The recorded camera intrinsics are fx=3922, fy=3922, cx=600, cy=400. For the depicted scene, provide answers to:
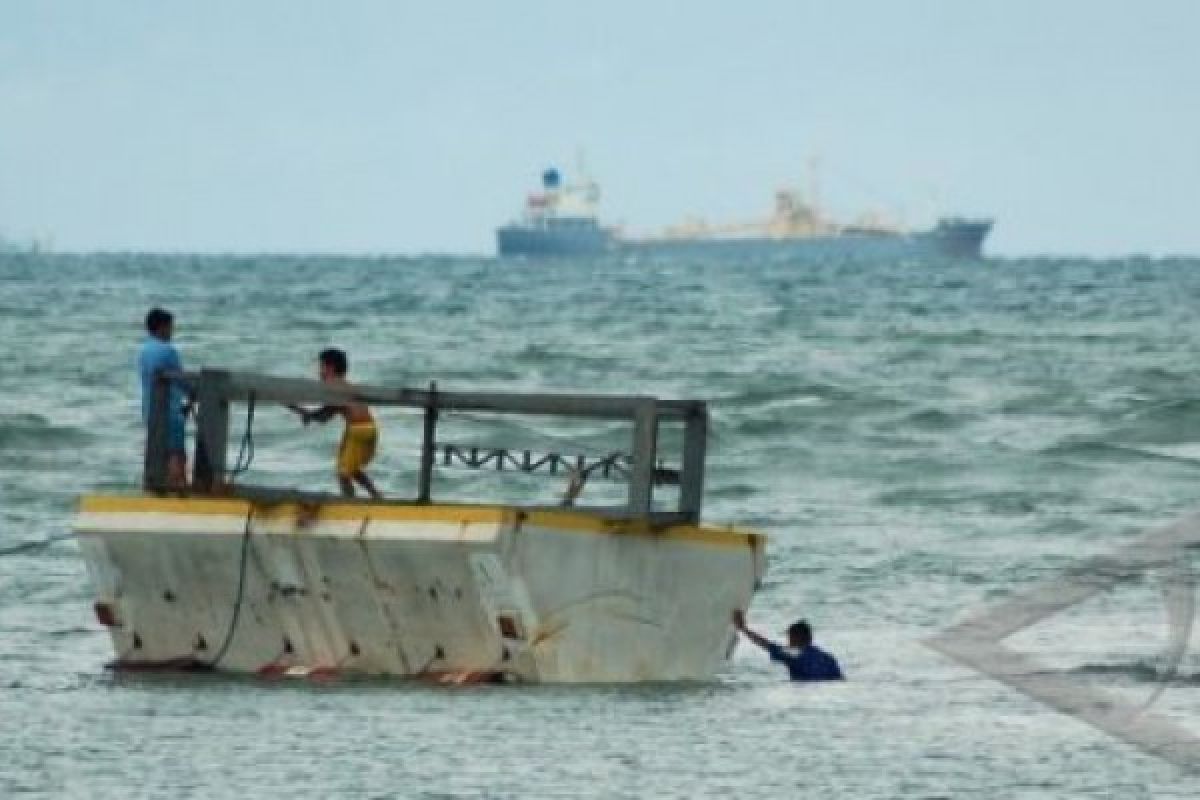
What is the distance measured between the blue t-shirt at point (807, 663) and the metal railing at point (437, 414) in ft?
4.32

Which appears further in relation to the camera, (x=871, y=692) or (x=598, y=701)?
(x=871, y=692)

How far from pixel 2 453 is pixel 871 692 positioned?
19.1 metres

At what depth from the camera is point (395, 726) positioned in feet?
58.3

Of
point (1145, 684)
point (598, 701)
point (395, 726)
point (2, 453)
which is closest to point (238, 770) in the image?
point (395, 726)

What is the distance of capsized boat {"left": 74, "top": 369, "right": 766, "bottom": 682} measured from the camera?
18.7 m

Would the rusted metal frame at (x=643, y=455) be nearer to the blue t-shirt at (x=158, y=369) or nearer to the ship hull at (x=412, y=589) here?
the ship hull at (x=412, y=589)

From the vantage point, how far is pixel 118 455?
38.4 m

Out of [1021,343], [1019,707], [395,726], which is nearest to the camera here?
[395,726]

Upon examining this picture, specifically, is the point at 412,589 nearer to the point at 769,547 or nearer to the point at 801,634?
the point at 801,634

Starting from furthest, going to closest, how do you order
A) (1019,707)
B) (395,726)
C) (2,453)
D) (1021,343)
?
(1021,343) → (2,453) → (1019,707) → (395,726)

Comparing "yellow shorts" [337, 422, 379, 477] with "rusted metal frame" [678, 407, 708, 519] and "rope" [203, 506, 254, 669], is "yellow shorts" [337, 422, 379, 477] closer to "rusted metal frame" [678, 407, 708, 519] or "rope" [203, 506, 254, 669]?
"rope" [203, 506, 254, 669]

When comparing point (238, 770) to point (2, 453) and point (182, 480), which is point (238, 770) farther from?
point (2, 453)

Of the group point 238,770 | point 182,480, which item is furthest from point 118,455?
point 238,770

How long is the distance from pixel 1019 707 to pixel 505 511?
272 cm
